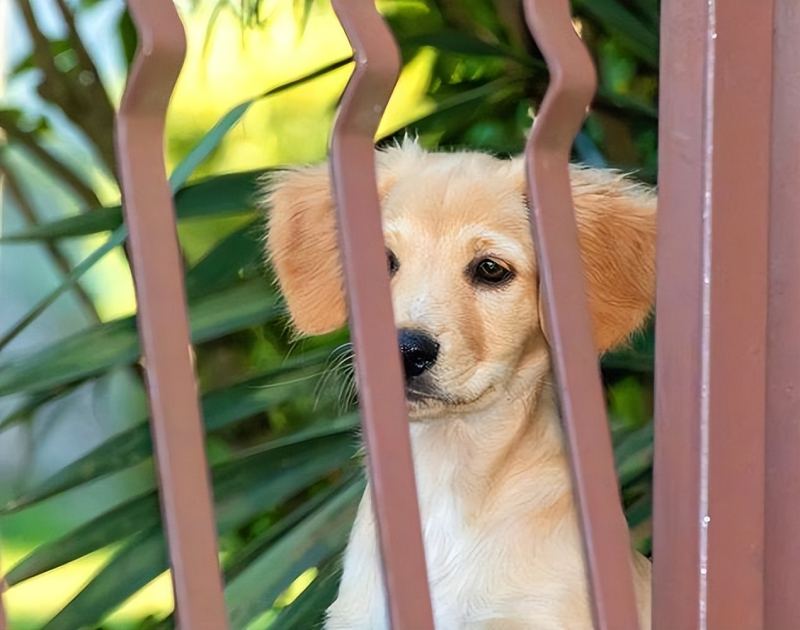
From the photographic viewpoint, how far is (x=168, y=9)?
1.49 feet

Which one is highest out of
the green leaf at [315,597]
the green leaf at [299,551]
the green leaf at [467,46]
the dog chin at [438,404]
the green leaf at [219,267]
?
the green leaf at [467,46]

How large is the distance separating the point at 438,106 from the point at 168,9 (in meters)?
0.20

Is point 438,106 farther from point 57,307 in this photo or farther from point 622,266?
point 57,307

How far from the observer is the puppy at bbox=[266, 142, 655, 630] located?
1.85 feet

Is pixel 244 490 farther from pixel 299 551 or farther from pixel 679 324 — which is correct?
pixel 679 324

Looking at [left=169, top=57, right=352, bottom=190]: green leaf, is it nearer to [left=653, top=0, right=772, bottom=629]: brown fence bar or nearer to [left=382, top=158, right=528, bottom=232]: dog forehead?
[left=382, top=158, right=528, bottom=232]: dog forehead

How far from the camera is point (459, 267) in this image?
23.0 inches

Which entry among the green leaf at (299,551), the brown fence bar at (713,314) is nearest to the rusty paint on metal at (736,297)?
the brown fence bar at (713,314)

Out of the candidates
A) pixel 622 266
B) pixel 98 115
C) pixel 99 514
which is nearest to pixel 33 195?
pixel 98 115

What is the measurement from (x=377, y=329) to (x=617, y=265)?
21 centimetres

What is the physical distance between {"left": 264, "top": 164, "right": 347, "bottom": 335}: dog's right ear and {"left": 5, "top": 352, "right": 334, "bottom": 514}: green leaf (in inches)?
1.2

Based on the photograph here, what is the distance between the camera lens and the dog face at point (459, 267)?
560 millimetres

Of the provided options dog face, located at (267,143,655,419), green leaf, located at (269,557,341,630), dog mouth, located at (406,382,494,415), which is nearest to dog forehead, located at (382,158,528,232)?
dog face, located at (267,143,655,419)

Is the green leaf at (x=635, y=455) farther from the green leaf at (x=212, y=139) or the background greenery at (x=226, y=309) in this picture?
the green leaf at (x=212, y=139)
